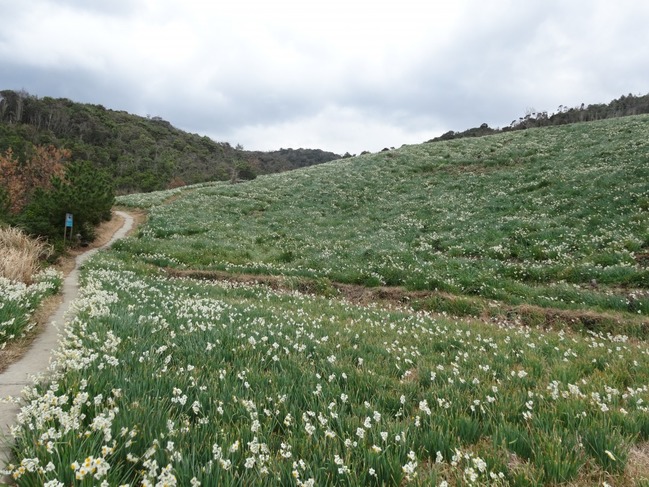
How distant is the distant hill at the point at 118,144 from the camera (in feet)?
273

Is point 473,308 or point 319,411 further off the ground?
point 319,411

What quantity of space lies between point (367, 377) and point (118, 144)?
124 m

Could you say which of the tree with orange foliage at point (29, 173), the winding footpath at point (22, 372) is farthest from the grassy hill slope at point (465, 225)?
the tree with orange foliage at point (29, 173)

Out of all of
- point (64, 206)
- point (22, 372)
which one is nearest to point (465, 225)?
point (22, 372)

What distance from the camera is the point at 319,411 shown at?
12.0 ft

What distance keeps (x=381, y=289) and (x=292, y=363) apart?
9.06 m

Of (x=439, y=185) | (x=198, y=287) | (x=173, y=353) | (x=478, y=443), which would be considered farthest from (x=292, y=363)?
(x=439, y=185)

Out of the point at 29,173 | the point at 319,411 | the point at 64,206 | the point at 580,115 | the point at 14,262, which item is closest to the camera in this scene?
the point at 319,411

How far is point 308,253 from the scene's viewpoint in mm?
19594

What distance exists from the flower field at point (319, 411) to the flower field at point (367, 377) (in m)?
0.02

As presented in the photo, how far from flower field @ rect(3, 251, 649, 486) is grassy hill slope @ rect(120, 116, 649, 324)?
677 centimetres

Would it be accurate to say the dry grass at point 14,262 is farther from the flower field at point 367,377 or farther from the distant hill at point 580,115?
the distant hill at point 580,115

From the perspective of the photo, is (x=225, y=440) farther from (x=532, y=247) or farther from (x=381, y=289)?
(x=532, y=247)

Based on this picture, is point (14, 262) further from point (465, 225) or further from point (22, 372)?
point (465, 225)
